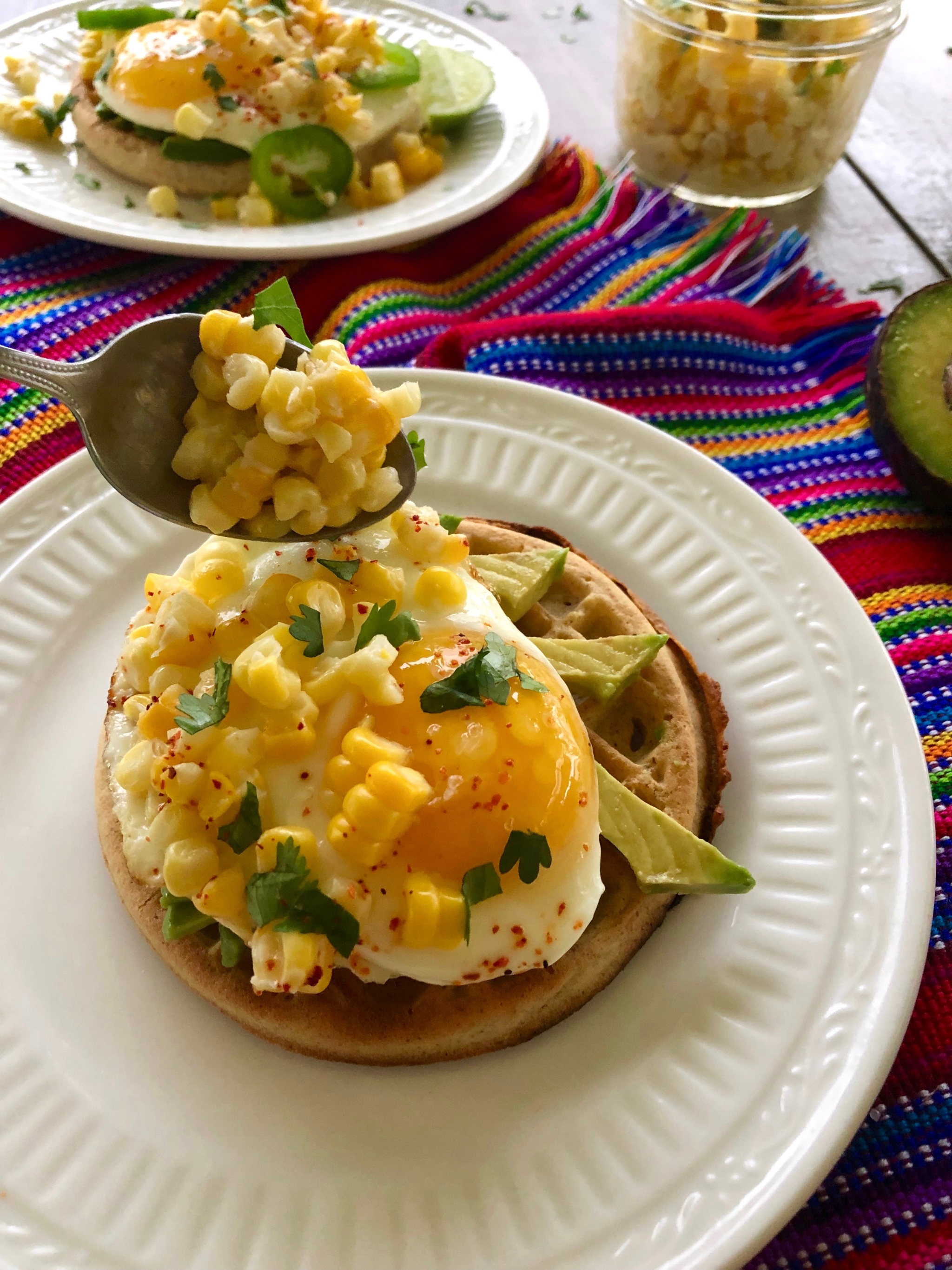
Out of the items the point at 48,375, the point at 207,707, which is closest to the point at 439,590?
the point at 207,707

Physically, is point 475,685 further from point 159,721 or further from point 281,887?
point 159,721

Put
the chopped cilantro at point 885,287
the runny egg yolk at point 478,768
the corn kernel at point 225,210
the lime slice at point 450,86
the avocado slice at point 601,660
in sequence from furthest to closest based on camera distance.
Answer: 1. the lime slice at point 450,86
2. the chopped cilantro at point 885,287
3. the corn kernel at point 225,210
4. the avocado slice at point 601,660
5. the runny egg yolk at point 478,768

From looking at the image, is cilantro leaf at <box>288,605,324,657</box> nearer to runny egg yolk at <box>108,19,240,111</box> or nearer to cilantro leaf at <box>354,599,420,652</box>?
cilantro leaf at <box>354,599,420,652</box>

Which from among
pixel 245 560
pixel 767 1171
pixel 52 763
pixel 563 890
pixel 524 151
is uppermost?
pixel 524 151

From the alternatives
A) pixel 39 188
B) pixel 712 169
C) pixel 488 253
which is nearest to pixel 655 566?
pixel 488 253

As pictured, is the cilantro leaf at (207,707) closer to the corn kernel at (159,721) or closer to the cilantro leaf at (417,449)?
the corn kernel at (159,721)

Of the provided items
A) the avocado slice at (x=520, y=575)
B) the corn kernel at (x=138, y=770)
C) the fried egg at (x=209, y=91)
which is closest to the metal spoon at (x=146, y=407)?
the avocado slice at (x=520, y=575)

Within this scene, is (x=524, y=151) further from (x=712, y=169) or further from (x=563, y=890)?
(x=563, y=890)
